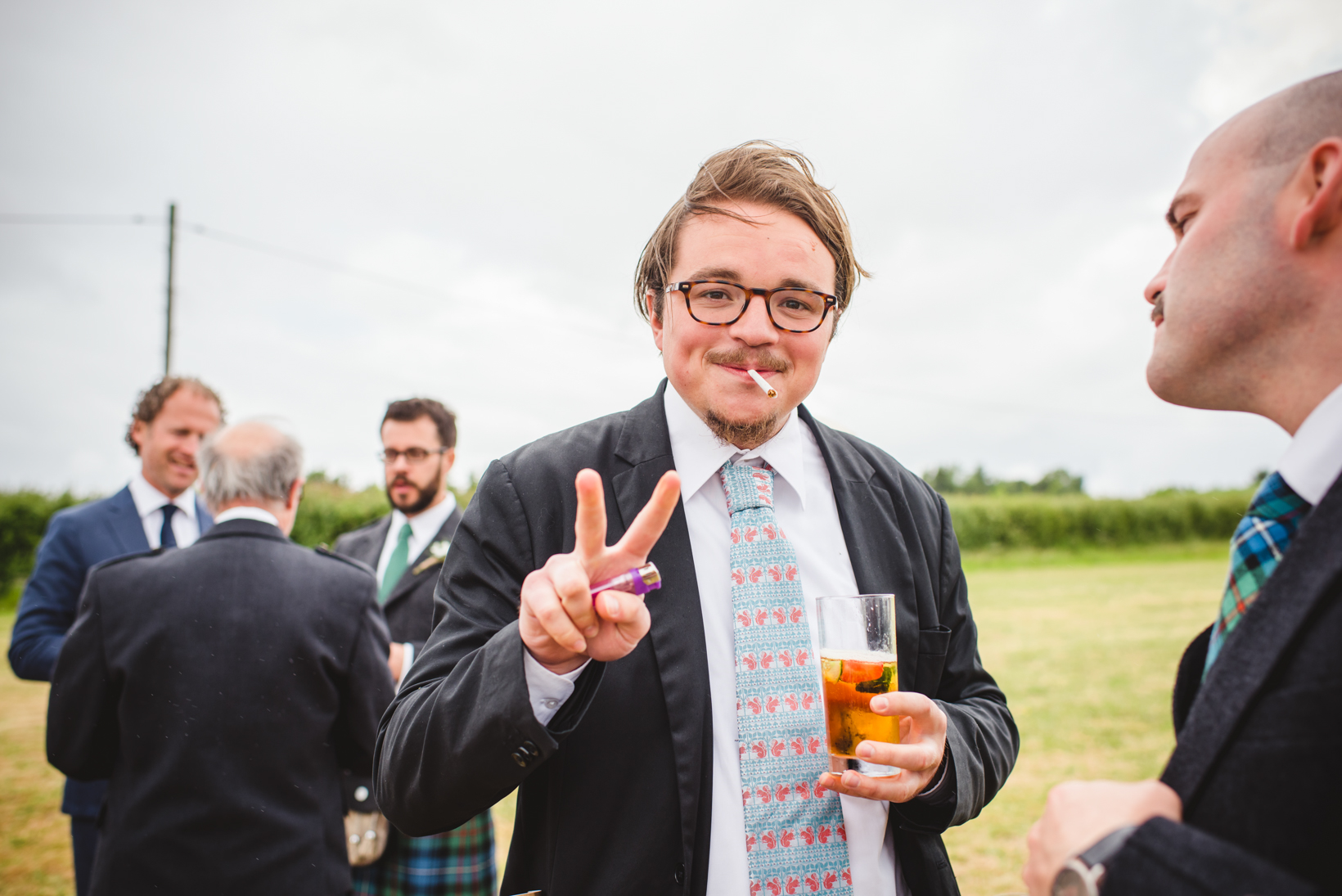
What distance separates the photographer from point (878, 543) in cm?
199

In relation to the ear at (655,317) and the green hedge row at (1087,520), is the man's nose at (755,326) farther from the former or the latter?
the green hedge row at (1087,520)

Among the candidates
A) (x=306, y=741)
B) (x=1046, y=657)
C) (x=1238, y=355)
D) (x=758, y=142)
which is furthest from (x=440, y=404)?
(x=1046, y=657)

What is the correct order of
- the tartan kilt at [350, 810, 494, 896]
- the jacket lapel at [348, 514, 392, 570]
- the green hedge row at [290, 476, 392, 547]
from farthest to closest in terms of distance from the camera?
the green hedge row at [290, 476, 392, 547] → the jacket lapel at [348, 514, 392, 570] → the tartan kilt at [350, 810, 494, 896]

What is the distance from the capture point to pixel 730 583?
1827mm

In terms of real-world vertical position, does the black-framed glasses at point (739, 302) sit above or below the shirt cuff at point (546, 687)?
above

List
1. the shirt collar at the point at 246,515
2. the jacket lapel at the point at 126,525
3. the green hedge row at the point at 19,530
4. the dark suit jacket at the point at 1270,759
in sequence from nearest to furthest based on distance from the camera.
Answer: the dark suit jacket at the point at 1270,759
the shirt collar at the point at 246,515
the jacket lapel at the point at 126,525
the green hedge row at the point at 19,530

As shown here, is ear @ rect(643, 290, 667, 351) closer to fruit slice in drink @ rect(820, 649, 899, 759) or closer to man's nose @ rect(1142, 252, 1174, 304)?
fruit slice in drink @ rect(820, 649, 899, 759)

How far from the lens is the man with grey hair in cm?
244

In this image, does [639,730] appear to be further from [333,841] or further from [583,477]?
[333,841]

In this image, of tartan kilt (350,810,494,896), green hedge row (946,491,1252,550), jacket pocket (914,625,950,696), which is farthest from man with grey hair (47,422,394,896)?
green hedge row (946,491,1252,550)

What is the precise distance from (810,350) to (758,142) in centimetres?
70

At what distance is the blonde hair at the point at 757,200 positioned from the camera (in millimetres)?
1965

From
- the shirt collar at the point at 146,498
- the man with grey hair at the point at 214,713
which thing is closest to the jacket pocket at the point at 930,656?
the man with grey hair at the point at 214,713

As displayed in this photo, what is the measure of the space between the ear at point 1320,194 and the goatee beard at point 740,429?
1.10 metres
